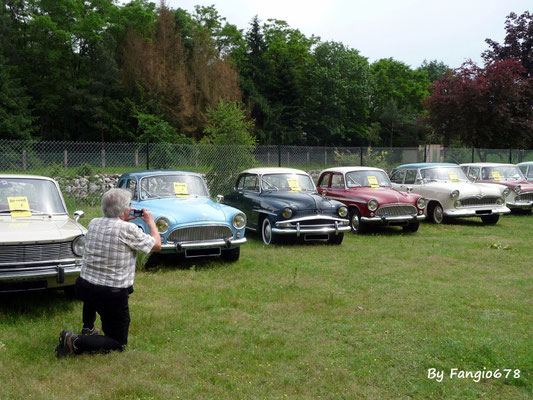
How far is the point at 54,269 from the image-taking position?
5.57m

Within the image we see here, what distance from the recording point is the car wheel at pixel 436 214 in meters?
13.3

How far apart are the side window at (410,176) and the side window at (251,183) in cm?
514

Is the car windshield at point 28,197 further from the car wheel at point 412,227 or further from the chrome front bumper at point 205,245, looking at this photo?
the car wheel at point 412,227

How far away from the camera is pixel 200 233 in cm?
796

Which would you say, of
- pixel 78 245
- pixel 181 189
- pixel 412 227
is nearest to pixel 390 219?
pixel 412 227

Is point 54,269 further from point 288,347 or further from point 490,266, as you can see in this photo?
point 490,266

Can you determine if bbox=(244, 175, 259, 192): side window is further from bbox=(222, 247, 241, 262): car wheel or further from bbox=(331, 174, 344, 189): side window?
bbox=(222, 247, 241, 262): car wheel

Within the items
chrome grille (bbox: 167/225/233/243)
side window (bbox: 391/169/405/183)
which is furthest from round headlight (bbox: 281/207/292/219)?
side window (bbox: 391/169/405/183)

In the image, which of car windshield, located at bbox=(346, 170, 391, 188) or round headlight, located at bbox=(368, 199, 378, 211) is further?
car windshield, located at bbox=(346, 170, 391, 188)

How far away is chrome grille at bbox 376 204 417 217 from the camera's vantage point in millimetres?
11352

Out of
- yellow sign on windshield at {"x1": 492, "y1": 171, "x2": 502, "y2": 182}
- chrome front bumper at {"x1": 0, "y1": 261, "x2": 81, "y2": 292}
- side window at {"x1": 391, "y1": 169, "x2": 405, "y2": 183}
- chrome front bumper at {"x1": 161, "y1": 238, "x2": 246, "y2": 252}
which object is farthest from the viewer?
yellow sign on windshield at {"x1": 492, "y1": 171, "x2": 502, "y2": 182}

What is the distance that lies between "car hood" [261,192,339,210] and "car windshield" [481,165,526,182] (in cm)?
799

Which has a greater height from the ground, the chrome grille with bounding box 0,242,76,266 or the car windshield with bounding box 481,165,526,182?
the car windshield with bounding box 481,165,526,182

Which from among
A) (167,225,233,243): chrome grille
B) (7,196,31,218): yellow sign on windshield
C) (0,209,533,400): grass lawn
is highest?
(7,196,31,218): yellow sign on windshield
